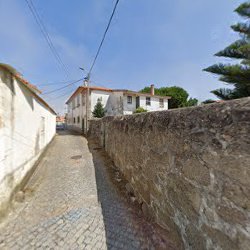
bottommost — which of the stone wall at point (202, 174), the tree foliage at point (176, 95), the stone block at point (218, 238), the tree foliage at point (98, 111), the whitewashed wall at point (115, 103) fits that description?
the stone block at point (218, 238)

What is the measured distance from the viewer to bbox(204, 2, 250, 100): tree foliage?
7.80 metres

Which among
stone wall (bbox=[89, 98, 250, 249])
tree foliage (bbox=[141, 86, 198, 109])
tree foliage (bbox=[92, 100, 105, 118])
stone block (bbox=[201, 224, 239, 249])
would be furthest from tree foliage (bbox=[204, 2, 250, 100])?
tree foliage (bbox=[141, 86, 198, 109])

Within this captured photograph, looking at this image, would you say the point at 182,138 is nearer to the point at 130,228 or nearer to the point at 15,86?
the point at 130,228

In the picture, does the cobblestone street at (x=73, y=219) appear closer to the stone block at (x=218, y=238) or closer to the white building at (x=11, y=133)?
the white building at (x=11, y=133)

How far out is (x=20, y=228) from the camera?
260cm

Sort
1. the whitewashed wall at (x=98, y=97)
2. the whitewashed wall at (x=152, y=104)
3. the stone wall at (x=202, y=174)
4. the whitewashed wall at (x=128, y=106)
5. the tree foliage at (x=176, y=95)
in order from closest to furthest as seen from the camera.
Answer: the stone wall at (x=202, y=174), the whitewashed wall at (x=98, y=97), the whitewashed wall at (x=128, y=106), the whitewashed wall at (x=152, y=104), the tree foliage at (x=176, y=95)

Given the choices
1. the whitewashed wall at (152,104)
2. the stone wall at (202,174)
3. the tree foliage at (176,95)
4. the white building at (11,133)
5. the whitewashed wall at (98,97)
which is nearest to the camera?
the stone wall at (202,174)

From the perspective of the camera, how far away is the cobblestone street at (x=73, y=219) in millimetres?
2324

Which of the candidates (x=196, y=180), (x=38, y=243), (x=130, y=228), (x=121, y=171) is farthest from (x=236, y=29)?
(x=38, y=243)

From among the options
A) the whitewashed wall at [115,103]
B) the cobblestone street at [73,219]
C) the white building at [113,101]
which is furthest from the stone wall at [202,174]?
the whitewashed wall at [115,103]

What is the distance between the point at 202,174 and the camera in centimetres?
169

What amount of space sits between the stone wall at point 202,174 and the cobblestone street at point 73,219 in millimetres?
534

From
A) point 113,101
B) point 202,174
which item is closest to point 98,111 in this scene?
point 113,101

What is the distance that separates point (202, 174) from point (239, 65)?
916 cm
